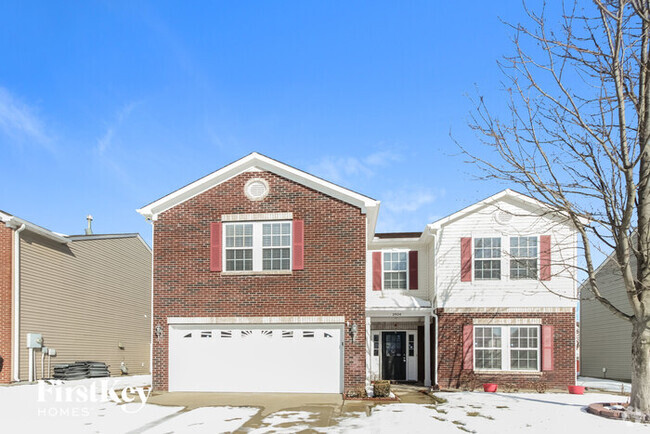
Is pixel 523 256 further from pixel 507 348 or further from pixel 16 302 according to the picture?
pixel 16 302

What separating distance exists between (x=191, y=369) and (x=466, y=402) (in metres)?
8.17

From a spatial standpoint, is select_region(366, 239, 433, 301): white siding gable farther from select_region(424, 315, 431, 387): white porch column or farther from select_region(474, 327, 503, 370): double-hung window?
select_region(474, 327, 503, 370): double-hung window

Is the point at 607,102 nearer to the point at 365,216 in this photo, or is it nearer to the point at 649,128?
the point at 649,128

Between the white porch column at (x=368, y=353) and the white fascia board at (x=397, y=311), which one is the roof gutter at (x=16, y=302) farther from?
the white fascia board at (x=397, y=311)

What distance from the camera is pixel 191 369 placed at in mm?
16703

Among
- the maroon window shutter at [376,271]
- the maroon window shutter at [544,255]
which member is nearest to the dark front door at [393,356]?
the maroon window shutter at [376,271]

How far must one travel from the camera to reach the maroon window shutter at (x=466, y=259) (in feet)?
59.5

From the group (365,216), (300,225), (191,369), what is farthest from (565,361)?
(191,369)

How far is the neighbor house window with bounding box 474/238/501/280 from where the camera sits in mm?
18078

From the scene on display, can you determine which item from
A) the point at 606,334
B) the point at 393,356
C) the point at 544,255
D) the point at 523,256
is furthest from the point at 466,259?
the point at 606,334

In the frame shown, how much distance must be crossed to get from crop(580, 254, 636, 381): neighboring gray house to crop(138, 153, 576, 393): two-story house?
18.9ft

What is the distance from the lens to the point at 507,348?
1770 cm

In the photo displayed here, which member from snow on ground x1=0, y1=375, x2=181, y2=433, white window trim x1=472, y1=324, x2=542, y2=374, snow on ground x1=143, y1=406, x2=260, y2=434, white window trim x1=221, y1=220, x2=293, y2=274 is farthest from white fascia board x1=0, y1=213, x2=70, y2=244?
white window trim x1=472, y1=324, x2=542, y2=374

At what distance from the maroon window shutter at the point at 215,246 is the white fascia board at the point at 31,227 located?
7411mm
